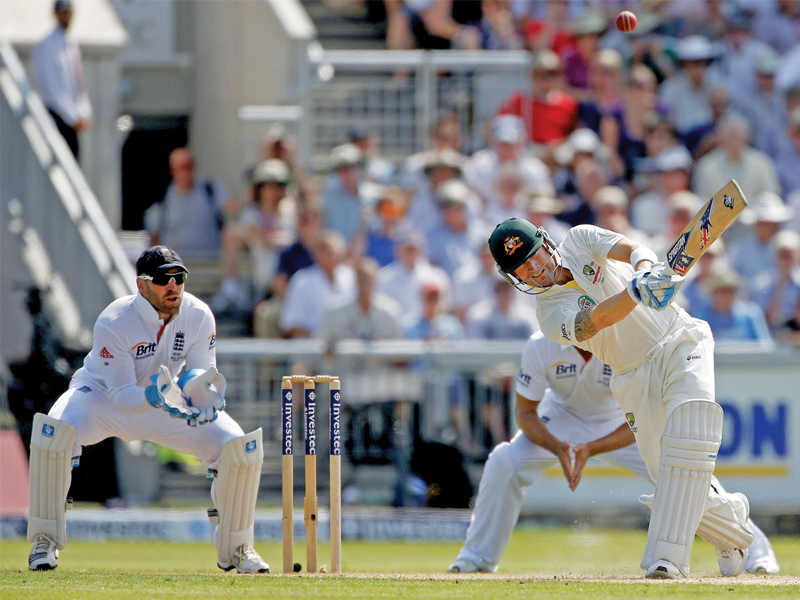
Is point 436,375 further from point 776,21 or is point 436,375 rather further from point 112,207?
point 776,21

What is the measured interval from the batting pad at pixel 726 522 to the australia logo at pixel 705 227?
4.12ft

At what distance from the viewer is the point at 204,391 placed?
6715 mm

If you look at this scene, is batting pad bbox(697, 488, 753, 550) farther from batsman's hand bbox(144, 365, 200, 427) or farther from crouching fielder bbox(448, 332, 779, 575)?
batsman's hand bbox(144, 365, 200, 427)

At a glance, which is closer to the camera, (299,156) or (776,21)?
(299,156)

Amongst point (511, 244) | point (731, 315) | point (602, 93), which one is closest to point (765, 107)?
point (602, 93)

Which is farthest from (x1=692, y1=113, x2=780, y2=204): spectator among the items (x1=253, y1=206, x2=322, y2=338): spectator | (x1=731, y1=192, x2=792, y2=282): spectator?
(x1=253, y1=206, x2=322, y2=338): spectator

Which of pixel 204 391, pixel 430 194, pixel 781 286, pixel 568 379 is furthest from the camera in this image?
pixel 430 194

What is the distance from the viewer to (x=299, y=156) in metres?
13.3

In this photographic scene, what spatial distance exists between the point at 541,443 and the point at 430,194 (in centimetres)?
505

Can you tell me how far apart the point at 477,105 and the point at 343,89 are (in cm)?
131

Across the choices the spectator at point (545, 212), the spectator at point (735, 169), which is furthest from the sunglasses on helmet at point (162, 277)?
the spectator at point (735, 169)

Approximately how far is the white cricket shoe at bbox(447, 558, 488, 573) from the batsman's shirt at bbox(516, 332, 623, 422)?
3.14 ft

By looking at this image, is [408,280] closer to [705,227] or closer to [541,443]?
[541,443]

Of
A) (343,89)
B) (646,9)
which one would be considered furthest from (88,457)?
(646,9)
